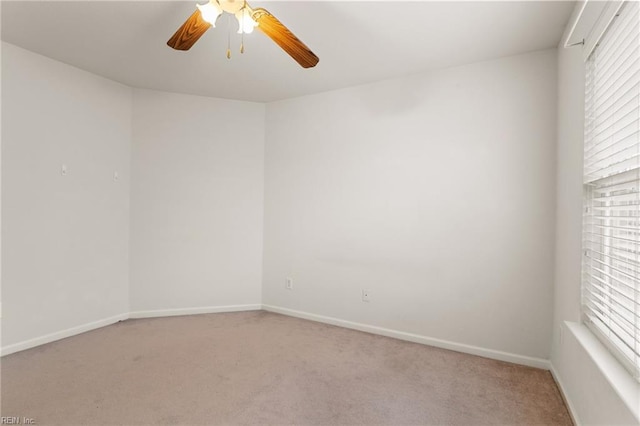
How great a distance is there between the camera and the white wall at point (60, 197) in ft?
8.78

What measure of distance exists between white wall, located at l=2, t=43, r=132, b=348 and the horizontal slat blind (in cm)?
386

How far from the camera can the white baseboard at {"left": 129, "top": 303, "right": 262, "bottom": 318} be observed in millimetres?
3607

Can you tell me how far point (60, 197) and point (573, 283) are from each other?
13.0 ft

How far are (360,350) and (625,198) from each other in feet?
6.69

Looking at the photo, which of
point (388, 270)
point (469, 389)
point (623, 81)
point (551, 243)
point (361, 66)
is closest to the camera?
point (623, 81)

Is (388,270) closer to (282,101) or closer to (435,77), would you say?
(435,77)

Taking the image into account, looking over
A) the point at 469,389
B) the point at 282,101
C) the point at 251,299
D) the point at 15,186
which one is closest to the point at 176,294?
the point at 251,299

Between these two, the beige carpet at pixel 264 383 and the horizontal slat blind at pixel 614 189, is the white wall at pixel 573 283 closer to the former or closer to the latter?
the horizontal slat blind at pixel 614 189

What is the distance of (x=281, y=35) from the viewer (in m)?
1.89

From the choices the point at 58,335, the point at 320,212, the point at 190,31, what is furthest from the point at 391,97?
the point at 58,335

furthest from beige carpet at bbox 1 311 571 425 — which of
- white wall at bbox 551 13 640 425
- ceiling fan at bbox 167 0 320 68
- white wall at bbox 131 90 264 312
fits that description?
ceiling fan at bbox 167 0 320 68

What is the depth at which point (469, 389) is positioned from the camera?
2.20 metres

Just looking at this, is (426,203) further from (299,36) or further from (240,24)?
(240,24)

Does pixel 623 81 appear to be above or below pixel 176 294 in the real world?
above
